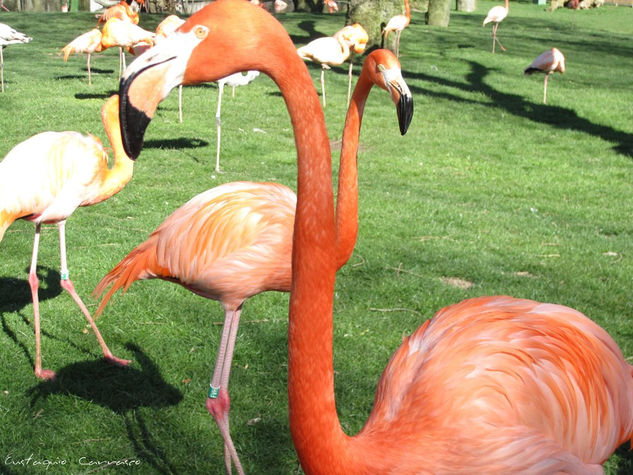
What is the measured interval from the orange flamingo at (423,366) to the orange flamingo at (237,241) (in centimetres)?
85

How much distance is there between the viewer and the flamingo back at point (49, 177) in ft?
13.0

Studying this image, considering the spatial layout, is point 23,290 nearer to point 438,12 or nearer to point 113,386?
point 113,386

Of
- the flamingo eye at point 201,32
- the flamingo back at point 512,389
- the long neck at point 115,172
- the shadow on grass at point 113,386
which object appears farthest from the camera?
the long neck at point 115,172

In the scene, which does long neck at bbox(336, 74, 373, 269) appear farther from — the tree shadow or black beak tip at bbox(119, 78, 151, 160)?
black beak tip at bbox(119, 78, 151, 160)

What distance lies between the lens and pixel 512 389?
2180 millimetres

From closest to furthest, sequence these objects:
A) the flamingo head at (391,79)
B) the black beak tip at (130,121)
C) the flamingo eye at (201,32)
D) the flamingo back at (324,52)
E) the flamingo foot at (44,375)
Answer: the black beak tip at (130,121) < the flamingo eye at (201,32) < the flamingo head at (391,79) < the flamingo foot at (44,375) < the flamingo back at (324,52)

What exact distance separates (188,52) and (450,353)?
4.21 feet

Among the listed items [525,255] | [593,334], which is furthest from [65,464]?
[525,255]

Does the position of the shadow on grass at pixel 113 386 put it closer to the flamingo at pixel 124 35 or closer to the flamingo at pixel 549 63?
the flamingo at pixel 124 35

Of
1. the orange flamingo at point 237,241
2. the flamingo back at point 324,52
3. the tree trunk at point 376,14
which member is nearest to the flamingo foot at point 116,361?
the orange flamingo at point 237,241

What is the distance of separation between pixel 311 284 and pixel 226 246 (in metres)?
1.54

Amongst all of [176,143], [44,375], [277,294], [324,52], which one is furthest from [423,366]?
[324,52]

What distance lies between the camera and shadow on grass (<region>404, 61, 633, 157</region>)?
33.4ft

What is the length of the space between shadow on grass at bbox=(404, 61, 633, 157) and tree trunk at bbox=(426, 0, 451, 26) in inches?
240
